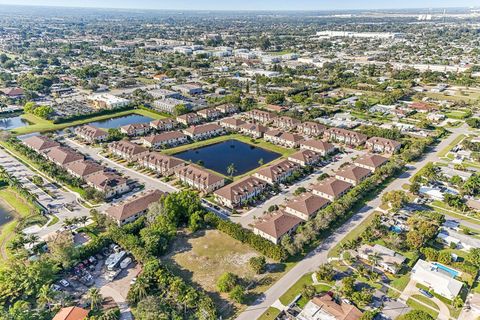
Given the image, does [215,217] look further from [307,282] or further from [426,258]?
[426,258]

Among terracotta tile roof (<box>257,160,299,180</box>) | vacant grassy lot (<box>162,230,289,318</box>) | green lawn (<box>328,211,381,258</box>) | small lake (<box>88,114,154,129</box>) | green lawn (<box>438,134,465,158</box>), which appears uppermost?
small lake (<box>88,114,154,129</box>)

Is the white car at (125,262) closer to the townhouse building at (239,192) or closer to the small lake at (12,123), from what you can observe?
the townhouse building at (239,192)

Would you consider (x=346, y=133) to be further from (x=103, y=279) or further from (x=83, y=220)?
(x=103, y=279)

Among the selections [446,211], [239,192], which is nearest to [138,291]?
[239,192]

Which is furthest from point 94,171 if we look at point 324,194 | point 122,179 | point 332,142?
point 332,142

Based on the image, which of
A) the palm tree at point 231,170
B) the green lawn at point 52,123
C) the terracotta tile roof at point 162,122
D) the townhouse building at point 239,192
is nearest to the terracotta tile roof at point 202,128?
the terracotta tile roof at point 162,122

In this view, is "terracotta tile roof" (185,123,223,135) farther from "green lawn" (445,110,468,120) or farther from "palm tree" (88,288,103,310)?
"green lawn" (445,110,468,120)

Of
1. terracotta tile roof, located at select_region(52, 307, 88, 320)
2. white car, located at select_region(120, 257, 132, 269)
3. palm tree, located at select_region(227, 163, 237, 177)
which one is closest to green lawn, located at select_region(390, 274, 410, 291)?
white car, located at select_region(120, 257, 132, 269)
